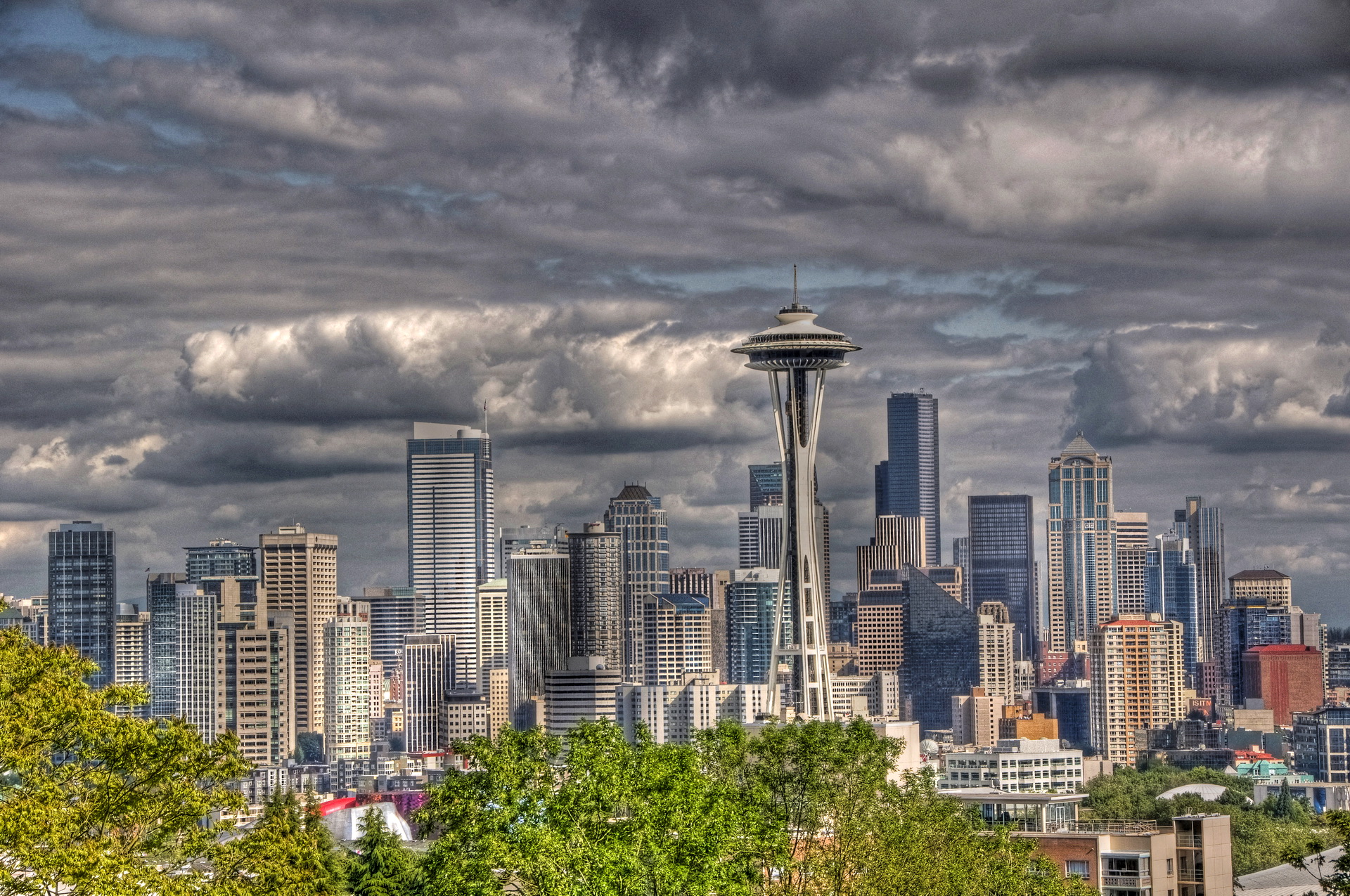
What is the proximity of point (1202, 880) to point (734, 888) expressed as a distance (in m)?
38.3


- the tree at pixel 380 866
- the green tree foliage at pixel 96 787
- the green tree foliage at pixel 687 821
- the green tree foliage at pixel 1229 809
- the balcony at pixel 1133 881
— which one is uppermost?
the green tree foliage at pixel 96 787

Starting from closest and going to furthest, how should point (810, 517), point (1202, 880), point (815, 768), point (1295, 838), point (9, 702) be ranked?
1. point (9, 702)
2. point (815, 768)
3. point (1202, 880)
4. point (1295, 838)
5. point (810, 517)

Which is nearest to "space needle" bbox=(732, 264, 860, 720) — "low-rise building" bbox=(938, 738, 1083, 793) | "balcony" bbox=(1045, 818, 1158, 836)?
"low-rise building" bbox=(938, 738, 1083, 793)

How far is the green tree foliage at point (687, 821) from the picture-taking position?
2661 cm

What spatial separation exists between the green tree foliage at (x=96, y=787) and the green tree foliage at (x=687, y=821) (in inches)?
160

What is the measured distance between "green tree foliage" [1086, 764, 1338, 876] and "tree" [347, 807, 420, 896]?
1446 inches

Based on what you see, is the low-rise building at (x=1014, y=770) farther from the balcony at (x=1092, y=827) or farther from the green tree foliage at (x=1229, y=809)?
the balcony at (x=1092, y=827)

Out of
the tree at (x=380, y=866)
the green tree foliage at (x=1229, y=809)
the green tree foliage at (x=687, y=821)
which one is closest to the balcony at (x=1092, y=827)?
the green tree foliage at (x=1229, y=809)

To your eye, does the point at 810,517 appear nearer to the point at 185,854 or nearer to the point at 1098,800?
the point at 1098,800

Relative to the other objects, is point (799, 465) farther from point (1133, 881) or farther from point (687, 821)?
point (687, 821)

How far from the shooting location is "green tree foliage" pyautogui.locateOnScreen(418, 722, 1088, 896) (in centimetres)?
2661

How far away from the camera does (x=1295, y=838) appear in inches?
3666

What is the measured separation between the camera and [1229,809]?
114 m

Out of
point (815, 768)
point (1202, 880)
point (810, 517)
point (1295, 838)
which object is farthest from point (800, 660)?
point (815, 768)
